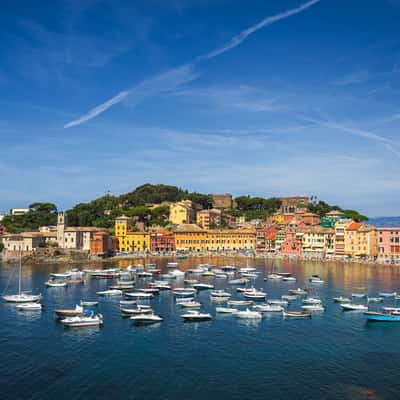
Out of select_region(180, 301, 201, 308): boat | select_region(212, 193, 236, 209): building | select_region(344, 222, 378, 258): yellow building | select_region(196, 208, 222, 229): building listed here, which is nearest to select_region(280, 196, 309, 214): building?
select_region(212, 193, 236, 209): building

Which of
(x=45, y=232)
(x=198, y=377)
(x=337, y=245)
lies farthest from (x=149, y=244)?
(x=198, y=377)

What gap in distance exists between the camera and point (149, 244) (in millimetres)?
86875

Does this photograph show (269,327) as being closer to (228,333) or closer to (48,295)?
(228,333)

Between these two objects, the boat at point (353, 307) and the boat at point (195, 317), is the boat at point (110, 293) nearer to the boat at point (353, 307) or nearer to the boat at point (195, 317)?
the boat at point (195, 317)

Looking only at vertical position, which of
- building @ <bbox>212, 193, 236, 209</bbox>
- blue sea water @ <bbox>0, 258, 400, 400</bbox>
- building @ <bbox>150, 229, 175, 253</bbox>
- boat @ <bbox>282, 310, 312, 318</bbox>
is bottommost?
blue sea water @ <bbox>0, 258, 400, 400</bbox>

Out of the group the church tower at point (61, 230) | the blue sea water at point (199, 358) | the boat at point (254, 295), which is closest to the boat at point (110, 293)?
the blue sea water at point (199, 358)

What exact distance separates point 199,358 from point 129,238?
65.2 m

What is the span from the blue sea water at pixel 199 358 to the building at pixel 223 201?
292 ft

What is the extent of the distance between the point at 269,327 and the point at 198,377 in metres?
10.2

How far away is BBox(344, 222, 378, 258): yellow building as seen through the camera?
75375mm

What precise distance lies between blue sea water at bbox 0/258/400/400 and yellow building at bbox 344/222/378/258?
4119 centimetres

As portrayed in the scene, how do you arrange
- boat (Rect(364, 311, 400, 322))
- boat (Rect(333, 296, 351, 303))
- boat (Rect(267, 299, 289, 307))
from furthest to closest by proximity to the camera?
boat (Rect(333, 296, 351, 303)) < boat (Rect(267, 299, 289, 307)) < boat (Rect(364, 311, 400, 322))

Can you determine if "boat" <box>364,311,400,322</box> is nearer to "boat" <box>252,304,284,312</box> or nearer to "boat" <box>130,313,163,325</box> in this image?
"boat" <box>252,304,284,312</box>

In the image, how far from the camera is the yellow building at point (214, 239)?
8894 centimetres
